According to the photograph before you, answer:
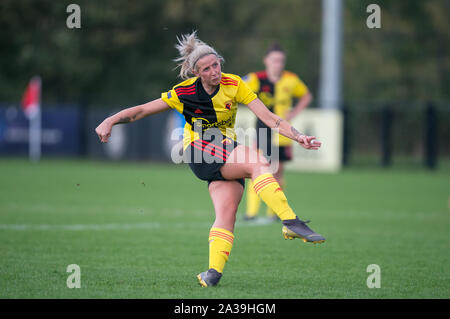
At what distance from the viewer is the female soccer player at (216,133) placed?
18.9ft

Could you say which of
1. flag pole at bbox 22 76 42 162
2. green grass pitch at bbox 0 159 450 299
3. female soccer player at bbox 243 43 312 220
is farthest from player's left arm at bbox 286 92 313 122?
flag pole at bbox 22 76 42 162

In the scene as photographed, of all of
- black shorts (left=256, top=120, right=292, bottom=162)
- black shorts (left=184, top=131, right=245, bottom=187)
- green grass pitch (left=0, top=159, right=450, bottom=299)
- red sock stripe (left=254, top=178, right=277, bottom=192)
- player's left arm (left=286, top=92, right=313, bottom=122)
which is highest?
player's left arm (left=286, top=92, right=313, bottom=122)

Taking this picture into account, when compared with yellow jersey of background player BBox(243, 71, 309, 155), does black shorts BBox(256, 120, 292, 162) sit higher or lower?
lower

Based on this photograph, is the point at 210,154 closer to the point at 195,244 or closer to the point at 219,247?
the point at 219,247

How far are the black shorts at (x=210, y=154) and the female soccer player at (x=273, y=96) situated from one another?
15.2ft

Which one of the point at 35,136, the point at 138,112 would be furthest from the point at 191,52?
→ the point at 35,136

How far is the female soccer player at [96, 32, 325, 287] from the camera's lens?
18.9 feet

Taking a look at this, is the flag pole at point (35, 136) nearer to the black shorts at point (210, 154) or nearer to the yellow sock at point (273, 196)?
the black shorts at point (210, 154)

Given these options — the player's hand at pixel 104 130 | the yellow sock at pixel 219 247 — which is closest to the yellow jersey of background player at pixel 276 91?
the yellow sock at pixel 219 247

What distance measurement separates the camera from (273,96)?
35.9 feet

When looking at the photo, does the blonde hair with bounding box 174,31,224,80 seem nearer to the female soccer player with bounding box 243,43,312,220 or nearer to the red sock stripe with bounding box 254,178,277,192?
the red sock stripe with bounding box 254,178,277,192

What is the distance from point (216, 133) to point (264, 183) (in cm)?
59
